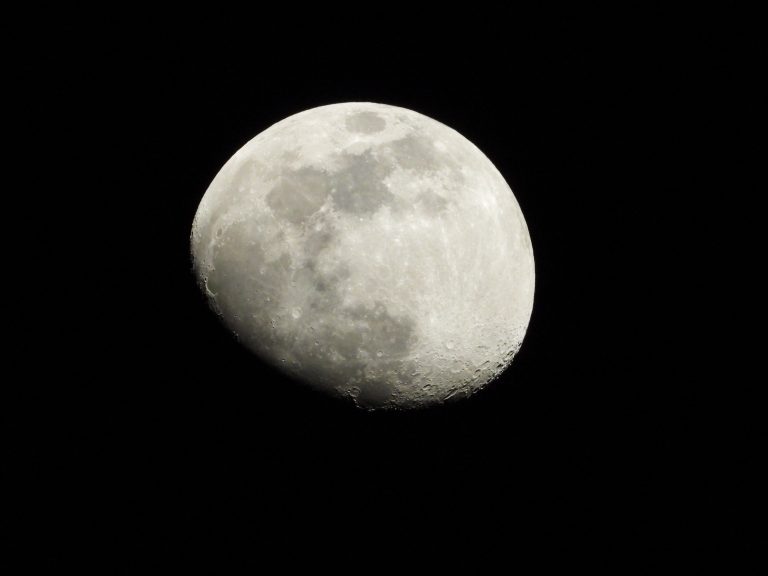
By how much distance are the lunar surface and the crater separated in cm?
1

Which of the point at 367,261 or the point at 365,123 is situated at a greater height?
the point at 365,123

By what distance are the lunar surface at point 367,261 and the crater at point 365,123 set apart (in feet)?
0.04

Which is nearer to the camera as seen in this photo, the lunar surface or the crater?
the lunar surface

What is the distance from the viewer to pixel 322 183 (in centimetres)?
371

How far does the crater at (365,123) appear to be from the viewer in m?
3.94

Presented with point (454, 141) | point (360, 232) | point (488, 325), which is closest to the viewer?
point (360, 232)

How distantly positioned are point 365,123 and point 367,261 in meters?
0.90

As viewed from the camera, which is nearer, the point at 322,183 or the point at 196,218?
the point at 322,183

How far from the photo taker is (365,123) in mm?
3984

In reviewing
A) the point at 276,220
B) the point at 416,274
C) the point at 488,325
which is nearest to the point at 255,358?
the point at 276,220

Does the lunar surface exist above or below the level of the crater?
below

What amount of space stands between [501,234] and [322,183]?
1.05 metres

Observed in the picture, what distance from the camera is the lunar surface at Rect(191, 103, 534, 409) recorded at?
3.62 meters

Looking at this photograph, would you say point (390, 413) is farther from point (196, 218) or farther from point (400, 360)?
point (196, 218)
